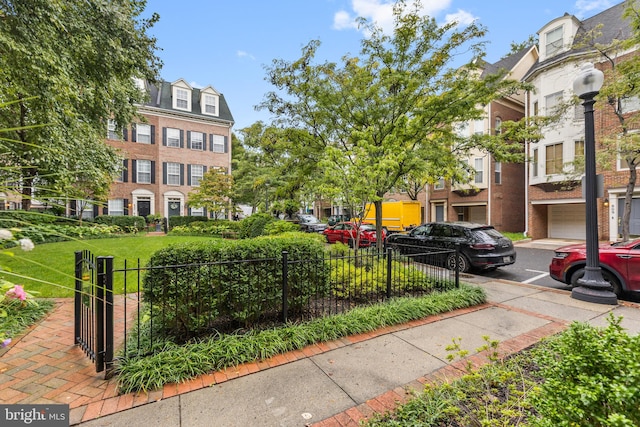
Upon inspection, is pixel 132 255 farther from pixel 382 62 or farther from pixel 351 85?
pixel 382 62

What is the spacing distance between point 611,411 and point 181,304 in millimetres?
3820

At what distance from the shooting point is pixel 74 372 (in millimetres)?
3055

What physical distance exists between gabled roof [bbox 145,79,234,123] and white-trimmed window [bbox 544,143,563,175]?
23769 millimetres

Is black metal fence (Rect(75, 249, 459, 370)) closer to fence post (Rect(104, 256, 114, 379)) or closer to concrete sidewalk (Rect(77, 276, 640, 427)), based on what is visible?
fence post (Rect(104, 256, 114, 379))

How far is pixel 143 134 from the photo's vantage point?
22.1 meters

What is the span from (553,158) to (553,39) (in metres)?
6.79

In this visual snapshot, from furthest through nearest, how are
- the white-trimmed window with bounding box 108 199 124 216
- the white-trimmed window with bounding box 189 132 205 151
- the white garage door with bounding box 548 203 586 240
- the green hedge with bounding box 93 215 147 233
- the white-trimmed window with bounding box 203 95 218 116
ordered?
the white-trimmed window with bounding box 203 95 218 116
the white-trimmed window with bounding box 189 132 205 151
the white-trimmed window with bounding box 108 199 124 216
the green hedge with bounding box 93 215 147 233
the white garage door with bounding box 548 203 586 240

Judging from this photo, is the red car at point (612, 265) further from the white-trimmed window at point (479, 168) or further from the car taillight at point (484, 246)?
the white-trimmed window at point (479, 168)

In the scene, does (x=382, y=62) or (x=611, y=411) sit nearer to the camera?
(x=611, y=411)

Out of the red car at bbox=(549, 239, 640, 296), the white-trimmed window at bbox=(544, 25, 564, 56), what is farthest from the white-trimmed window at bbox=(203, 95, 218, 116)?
the red car at bbox=(549, 239, 640, 296)

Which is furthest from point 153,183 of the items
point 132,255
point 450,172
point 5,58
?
point 450,172

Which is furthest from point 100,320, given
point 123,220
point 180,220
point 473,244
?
point 123,220

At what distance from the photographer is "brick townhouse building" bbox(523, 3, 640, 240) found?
13547mm

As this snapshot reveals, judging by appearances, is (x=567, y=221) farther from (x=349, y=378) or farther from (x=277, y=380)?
(x=277, y=380)
